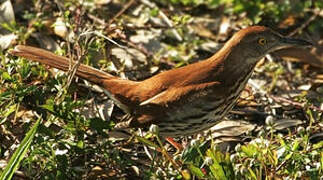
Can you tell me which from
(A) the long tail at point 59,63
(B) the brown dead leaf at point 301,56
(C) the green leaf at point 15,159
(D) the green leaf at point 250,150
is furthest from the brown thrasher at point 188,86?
(B) the brown dead leaf at point 301,56

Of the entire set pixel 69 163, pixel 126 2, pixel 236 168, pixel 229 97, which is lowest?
pixel 236 168

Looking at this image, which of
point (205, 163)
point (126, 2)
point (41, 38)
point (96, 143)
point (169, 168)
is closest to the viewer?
point (205, 163)

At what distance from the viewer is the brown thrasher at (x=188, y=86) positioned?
4.64 meters

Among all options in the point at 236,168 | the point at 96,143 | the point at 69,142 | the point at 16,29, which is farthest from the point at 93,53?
the point at 236,168

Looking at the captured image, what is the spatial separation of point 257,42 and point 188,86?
76cm

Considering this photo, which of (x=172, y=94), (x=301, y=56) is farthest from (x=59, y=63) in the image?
(x=301, y=56)

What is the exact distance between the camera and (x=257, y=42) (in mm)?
5066

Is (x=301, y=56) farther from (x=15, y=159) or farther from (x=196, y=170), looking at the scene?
(x=15, y=159)

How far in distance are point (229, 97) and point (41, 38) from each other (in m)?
2.32

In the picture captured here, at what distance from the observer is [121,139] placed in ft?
16.1

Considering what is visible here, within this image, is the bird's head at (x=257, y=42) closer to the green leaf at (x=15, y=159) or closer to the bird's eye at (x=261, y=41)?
the bird's eye at (x=261, y=41)

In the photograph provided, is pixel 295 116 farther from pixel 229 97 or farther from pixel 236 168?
pixel 236 168

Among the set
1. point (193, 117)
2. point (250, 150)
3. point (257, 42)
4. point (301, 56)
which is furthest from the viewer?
point (301, 56)

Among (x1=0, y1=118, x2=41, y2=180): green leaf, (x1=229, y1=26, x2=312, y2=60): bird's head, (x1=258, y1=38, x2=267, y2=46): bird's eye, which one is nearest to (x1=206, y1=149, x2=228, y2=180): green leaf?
(x1=0, y1=118, x2=41, y2=180): green leaf
